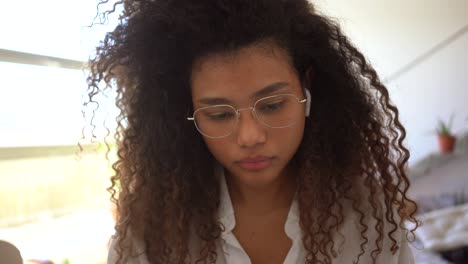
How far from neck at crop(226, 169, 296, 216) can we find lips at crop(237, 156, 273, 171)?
0.57ft

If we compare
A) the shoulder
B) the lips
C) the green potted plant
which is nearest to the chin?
the lips

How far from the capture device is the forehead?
817 millimetres

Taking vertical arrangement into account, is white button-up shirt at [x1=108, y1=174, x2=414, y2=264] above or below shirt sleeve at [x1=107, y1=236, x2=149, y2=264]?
above

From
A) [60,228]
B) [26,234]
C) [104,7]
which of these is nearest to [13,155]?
[26,234]

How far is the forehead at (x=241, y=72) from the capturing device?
0.82 meters

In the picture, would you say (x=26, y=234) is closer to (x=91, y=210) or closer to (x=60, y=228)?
(x=60, y=228)

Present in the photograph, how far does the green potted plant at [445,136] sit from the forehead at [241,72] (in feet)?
8.44

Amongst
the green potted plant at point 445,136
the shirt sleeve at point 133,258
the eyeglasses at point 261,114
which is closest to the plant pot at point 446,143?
the green potted plant at point 445,136

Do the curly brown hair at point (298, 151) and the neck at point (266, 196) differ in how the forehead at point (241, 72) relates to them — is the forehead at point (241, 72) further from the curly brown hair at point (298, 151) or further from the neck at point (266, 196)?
the neck at point (266, 196)

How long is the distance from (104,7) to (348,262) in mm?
901

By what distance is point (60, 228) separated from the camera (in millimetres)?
1651

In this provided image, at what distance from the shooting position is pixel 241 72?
0.82 m

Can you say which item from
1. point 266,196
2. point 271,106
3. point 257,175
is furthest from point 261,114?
point 266,196

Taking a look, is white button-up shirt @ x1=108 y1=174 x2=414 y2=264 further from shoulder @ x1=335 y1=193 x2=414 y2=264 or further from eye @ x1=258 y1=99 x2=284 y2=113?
eye @ x1=258 y1=99 x2=284 y2=113
